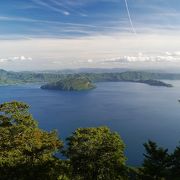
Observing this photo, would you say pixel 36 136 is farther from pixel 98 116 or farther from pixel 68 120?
pixel 98 116

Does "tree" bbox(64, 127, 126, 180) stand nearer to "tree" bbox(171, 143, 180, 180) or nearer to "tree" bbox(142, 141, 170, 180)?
"tree" bbox(142, 141, 170, 180)

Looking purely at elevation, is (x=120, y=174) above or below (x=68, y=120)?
above

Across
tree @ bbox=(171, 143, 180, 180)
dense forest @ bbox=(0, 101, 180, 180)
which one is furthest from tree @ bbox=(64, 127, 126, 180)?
tree @ bbox=(171, 143, 180, 180)

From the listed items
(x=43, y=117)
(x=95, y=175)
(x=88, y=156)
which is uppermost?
(x=88, y=156)

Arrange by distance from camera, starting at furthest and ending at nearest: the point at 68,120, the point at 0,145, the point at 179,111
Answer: the point at 179,111 → the point at 68,120 → the point at 0,145

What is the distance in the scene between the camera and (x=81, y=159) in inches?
1082

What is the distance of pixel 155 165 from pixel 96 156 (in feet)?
17.9

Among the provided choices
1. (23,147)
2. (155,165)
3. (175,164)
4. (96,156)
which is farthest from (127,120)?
(155,165)

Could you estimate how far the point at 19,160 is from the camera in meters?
28.1

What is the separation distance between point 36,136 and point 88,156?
631 cm

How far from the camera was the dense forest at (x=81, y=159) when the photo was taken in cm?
2628

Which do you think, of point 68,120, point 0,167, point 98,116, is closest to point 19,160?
point 0,167

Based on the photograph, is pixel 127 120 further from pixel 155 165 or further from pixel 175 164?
pixel 155 165

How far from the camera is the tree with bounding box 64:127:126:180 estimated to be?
26.7 metres
